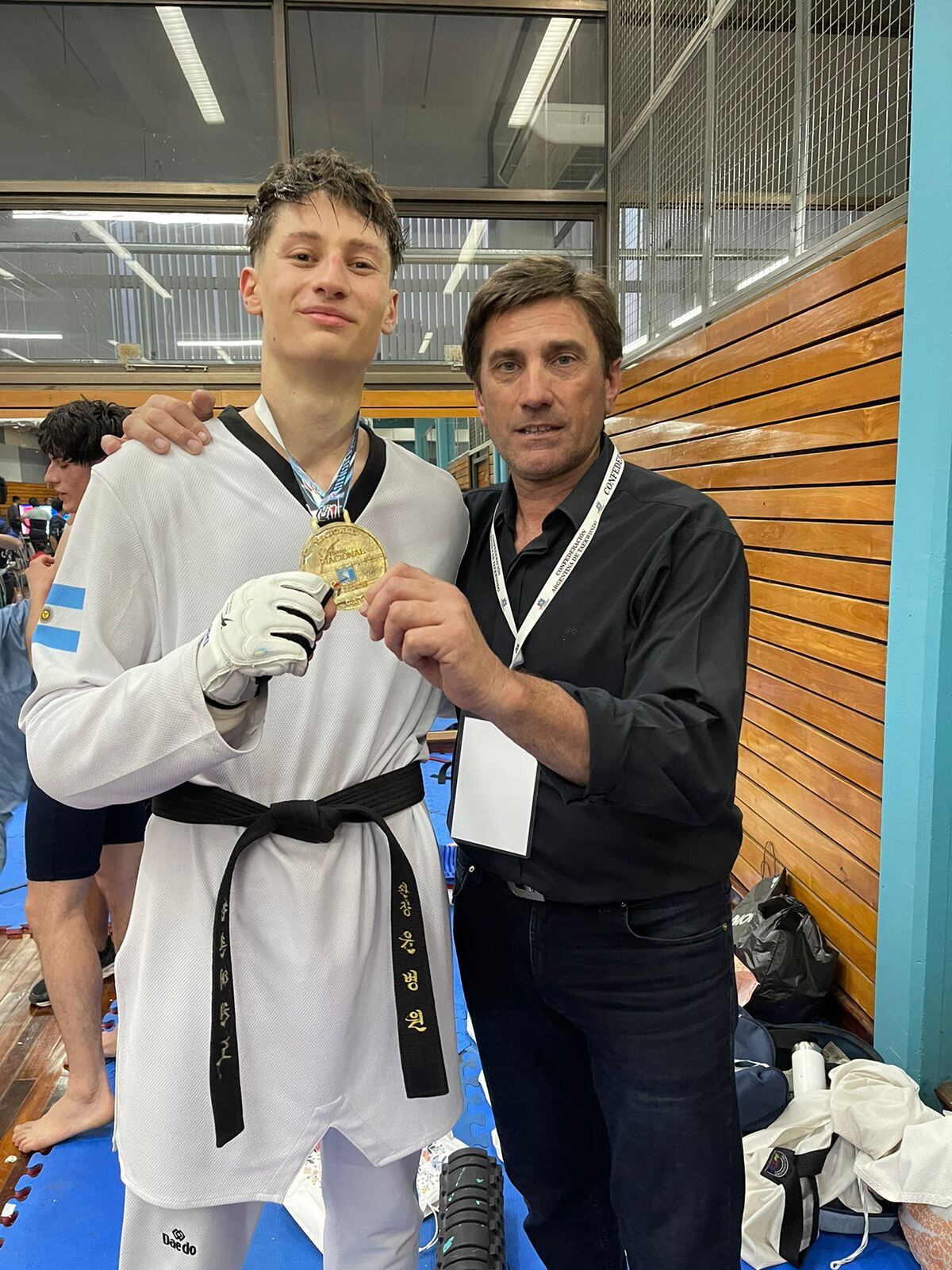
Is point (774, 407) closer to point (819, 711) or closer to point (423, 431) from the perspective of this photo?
point (819, 711)

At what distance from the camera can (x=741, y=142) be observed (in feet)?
12.2

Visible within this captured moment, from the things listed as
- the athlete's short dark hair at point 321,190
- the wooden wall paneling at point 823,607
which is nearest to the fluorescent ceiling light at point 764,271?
the wooden wall paneling at point 823,607

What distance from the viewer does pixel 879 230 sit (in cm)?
268

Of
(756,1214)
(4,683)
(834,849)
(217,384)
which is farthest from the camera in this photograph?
(217,384)

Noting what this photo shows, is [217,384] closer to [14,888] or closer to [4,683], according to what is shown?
[4,683]

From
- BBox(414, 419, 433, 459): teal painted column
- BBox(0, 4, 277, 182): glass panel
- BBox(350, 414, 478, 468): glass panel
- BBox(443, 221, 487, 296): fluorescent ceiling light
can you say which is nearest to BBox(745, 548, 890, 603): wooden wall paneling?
BBox(443, 221, 487, 296): fluorescent ceiling light

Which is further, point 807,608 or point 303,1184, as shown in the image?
point 807,608

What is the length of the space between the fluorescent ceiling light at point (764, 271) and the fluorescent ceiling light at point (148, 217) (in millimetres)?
3350

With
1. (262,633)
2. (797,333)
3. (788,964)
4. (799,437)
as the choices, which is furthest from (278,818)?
(797,333)

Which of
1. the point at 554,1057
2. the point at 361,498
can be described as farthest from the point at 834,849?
the point at 361,498

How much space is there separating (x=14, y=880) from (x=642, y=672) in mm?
4263

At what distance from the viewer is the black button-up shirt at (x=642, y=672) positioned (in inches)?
49.8

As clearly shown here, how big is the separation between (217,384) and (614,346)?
15.2ft

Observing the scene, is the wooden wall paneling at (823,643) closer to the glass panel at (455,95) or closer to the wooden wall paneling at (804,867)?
the wooden wall paneling at (804,867)
